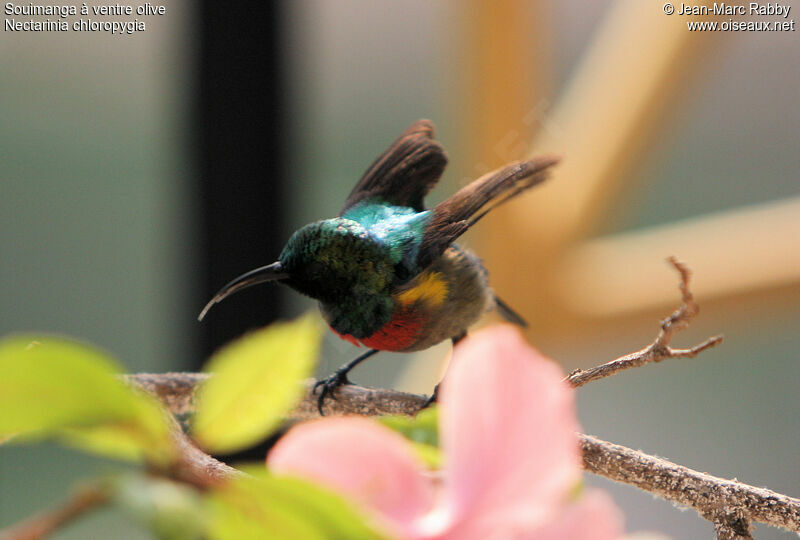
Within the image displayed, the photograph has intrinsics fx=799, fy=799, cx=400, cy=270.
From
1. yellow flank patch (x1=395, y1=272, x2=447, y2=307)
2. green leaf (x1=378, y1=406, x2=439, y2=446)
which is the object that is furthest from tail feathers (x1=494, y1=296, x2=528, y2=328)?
green leaf (x1=378, y1=406, x2=439, y2=446)

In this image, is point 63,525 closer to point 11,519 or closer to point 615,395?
point 11,519

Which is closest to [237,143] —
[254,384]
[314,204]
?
[314,204]

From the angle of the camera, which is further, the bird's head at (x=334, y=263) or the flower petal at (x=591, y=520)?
the bird's head at (x=334, y=263)

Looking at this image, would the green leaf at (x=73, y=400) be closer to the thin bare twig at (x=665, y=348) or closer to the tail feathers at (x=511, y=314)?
the thin bare twig at (x=665, y=348)

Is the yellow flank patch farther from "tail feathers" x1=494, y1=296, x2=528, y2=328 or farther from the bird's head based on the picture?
"tail feathers" x1=494, y1=296, x2=528, y2=328

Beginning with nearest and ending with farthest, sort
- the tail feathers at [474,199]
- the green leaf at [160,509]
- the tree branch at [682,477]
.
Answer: the green leaf at [160,509], the tree branch at [682,477], the tail feathers at [474,199]

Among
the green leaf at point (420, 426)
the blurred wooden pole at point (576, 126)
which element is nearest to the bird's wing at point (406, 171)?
the green leaf at point (420, 426)

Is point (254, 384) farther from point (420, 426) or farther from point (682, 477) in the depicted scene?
point (682, 477)
